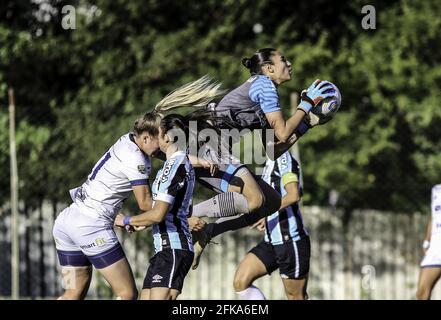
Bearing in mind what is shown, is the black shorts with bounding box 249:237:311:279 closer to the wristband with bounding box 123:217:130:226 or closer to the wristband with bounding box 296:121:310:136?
the wristband with bounding box 296:121:310:136

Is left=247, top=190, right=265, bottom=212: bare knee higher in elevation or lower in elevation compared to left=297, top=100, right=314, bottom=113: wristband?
lower

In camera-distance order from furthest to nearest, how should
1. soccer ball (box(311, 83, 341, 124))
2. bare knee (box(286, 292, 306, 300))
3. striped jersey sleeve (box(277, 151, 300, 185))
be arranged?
1. bare knee (box(286, 292, 306, 300))
2. striped jersey sleeve (box(277, 151, 300, 185))
3. soccer ball (box(311, 83, 341, 124))

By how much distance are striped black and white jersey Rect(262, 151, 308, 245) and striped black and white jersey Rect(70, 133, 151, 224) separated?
6.24 feet

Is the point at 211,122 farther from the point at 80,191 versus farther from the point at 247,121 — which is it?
the point at 80,191

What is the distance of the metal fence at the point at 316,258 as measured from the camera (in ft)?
42.1

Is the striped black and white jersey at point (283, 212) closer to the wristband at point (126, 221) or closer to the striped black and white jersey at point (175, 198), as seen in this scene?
the striped black and white jersey at point (175, 198)

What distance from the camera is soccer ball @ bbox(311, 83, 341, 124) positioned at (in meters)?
7.74

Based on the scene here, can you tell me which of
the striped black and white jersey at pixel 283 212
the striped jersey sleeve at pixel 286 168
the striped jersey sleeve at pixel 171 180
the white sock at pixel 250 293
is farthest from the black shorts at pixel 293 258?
the striped jersey sleeve at pixel 171 180

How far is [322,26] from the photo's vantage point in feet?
51.5

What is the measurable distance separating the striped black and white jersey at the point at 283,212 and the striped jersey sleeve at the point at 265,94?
115 centimetres

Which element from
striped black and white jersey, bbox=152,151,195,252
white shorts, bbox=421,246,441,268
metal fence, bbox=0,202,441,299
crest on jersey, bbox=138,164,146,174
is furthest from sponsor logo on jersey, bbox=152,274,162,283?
metal fence, bbox=0,202,441,299

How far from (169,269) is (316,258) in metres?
7.09

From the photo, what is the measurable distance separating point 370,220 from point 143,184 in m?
7.36

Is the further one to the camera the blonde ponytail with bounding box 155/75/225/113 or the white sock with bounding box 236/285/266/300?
the white sock with bounding box 236/285/266/300
